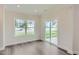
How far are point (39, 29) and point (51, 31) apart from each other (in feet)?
0.65

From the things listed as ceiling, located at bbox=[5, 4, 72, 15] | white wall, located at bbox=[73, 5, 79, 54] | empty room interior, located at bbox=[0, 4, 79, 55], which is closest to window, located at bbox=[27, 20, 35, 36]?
empty room interior, located at bbox=[0, 4, 79, 55]

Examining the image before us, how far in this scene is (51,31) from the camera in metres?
1.73

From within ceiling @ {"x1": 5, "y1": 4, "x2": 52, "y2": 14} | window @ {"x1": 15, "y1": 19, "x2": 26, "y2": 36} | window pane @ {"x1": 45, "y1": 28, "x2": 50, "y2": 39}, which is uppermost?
ceiling @ {"x1": 5, "y1": 4, "x2": 52, "y2": 14}

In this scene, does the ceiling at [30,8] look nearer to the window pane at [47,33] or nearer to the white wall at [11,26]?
the white wall at [11,26]

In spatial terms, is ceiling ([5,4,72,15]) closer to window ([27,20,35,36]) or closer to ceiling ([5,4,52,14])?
ceiling ([5,4,52,14])

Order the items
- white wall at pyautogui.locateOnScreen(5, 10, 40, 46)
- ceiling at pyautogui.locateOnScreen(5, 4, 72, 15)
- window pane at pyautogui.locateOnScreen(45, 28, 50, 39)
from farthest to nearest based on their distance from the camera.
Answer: window pane at pyautogui.locateOnScreen(45, 28, 50, 39), white wall at pyautogui.locateOnScreen(5, 10, 40, 46), ceiling at pyautogui.locateOnScreen(5, 4, 72, 15)

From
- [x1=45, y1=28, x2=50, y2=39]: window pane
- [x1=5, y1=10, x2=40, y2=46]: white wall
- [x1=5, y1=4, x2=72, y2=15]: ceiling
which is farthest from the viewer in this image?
[x1=45, y1=28, x2=50, y2=39]: window pane

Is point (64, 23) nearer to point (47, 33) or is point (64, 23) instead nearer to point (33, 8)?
point (47, 33)

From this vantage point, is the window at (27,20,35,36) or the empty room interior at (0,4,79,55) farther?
the window at (27,20,35,36)

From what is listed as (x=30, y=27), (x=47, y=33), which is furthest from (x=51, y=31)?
(x=30, y=27)

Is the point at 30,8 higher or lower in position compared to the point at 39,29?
higher

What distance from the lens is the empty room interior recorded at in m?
1.53
